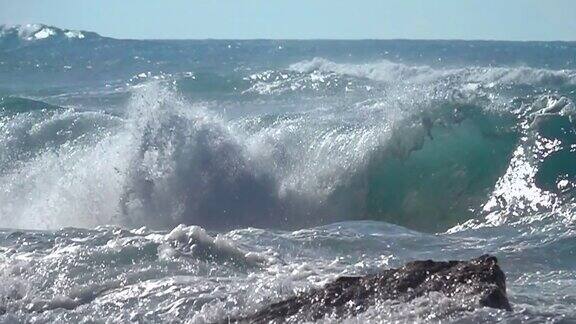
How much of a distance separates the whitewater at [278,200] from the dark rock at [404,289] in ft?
0.23

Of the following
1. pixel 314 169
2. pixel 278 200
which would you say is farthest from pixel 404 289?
pixel 314 169

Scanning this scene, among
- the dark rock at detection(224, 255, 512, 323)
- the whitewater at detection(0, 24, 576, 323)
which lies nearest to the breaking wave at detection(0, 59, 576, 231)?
the whitewater at detection(0, 24, 576, 323)

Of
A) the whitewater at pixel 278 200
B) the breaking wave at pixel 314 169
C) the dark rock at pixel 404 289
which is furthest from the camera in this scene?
the breaking wave at pixel 314 169

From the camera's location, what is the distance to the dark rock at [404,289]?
4.62m

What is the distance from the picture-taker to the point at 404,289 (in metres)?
4.79

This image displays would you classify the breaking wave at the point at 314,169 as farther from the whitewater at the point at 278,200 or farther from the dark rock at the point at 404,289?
the dark rock at the point at 404,289

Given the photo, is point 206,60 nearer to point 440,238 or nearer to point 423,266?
point 440,238

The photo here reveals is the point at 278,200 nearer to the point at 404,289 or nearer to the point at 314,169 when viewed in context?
the point at 314,169

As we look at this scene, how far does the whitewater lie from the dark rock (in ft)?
0.23

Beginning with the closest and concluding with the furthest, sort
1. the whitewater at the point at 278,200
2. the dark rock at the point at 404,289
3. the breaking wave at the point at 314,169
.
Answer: the dark rock at the point at 404,289 → the whitewater at the point at 278,200 → the breaking wave at the point at 314,169

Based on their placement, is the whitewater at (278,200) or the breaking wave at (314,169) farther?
the breaking wave at (314,169)

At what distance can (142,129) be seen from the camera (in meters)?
13.0

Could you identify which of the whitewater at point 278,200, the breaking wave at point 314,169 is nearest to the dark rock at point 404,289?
the whitewater at point 278,200

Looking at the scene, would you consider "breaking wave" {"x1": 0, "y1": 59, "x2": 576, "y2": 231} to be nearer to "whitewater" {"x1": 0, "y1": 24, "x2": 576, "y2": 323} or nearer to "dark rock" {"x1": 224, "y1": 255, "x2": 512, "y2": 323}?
"whitewater" {"x1": 0, "y1": 24, "x2": 576, "y2": 323}
